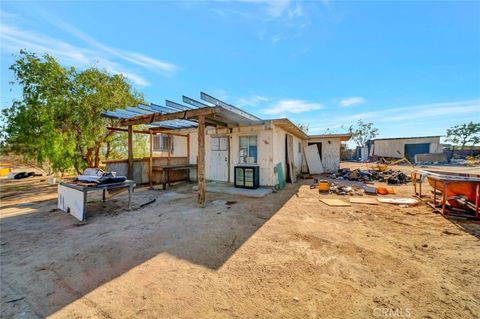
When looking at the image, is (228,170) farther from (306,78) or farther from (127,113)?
(306,78)

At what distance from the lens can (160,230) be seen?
3764 millimetres

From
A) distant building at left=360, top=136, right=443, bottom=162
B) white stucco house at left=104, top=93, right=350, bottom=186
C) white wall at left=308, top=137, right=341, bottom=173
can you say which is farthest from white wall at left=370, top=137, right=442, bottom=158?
white stucco house at left=104, top=93, right=350, bottom=186

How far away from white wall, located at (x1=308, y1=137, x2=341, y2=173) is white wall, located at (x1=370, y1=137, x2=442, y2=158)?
47.4 ft

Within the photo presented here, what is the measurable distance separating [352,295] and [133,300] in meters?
2.27

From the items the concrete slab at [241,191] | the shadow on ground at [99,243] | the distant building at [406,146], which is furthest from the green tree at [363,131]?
the shadow on ground at [99,243]

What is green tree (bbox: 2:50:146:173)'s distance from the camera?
793 cm

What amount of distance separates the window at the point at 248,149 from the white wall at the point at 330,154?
922cm

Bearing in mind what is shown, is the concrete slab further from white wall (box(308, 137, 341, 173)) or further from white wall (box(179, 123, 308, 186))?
white wall (box(308, 137, 341, 173))

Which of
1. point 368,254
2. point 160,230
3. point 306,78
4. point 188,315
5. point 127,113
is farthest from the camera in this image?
point 306,78

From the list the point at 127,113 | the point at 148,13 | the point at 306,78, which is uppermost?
the point at 306,78

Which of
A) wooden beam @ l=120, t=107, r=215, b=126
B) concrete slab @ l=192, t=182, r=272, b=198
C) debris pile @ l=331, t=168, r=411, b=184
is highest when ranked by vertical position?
wooden beam @ l=120, t=107, r=215, b=126

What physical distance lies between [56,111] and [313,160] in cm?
1492

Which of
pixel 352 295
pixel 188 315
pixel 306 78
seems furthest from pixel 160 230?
pixel 306 78

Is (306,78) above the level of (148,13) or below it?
above
